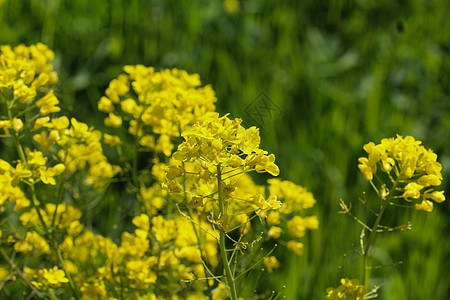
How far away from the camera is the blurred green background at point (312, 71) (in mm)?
1790

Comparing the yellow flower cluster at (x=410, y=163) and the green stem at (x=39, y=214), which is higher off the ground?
the yellow flower cluster at (x=410, y=163)

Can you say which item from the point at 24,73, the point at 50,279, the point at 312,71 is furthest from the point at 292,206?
the point at 312,71

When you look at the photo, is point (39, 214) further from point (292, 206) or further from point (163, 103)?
point (292, 206)

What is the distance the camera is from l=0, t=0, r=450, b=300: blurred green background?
5.87 feet

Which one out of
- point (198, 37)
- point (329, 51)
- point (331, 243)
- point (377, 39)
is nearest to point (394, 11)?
point (377, 39)

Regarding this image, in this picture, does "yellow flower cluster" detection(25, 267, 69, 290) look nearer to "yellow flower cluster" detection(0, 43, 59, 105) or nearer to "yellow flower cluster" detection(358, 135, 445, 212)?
"yellow flower cluster" detection(0, 43, 59, 105)

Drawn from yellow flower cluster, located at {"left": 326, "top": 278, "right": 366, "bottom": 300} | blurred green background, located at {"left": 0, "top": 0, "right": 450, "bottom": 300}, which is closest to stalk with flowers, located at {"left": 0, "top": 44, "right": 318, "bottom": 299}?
yellow flower cluster, located at {"left": 326, "top": 278, "right": 366, "bottom": 300}

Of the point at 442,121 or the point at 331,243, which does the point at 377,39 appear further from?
the point at 331,243

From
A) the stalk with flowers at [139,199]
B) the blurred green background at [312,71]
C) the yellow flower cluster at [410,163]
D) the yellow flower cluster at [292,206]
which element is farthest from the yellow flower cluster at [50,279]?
the blurred green background at [312,71]

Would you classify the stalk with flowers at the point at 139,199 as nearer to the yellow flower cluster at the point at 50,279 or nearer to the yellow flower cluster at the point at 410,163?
the yellow flower cluster at the point at 50,279

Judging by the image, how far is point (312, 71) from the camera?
7.68 feet

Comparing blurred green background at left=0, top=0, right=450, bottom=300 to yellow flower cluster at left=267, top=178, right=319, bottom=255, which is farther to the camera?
blurred green background at left=0, top=0, right=450, bottom=300

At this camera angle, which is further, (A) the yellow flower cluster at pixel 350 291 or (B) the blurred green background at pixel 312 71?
(B) the blurred green background at pixel 312 71

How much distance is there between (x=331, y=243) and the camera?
1.72 m
